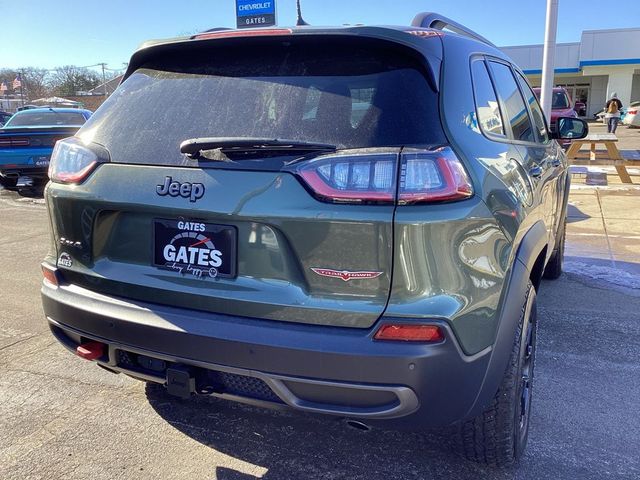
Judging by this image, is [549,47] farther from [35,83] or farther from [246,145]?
[35,83]

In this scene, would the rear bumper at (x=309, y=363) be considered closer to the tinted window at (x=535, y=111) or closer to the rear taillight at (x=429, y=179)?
the rear taillight at (x=429, y=179)

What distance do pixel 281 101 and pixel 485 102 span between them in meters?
0.96

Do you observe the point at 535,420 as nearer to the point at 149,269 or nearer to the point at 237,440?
the point at 237,440

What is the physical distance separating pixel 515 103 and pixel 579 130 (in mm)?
1452

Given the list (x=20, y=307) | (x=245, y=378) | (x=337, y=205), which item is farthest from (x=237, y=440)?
(x=20, y=307)

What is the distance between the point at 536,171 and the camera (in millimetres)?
2961

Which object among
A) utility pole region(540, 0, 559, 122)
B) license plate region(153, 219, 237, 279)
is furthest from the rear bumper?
utility pole region(540, 0, 559, 122)

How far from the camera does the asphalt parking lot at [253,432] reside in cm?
246

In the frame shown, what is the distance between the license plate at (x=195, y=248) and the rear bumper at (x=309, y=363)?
162 millimetres

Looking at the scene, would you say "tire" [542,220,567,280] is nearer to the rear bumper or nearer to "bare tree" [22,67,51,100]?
the rear bumper

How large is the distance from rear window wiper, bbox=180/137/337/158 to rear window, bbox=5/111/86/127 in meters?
10.2

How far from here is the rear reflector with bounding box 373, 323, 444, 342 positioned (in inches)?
70.5

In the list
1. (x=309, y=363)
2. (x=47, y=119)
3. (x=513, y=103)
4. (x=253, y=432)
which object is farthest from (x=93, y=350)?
(x=47, y=119)

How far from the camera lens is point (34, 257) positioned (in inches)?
236
